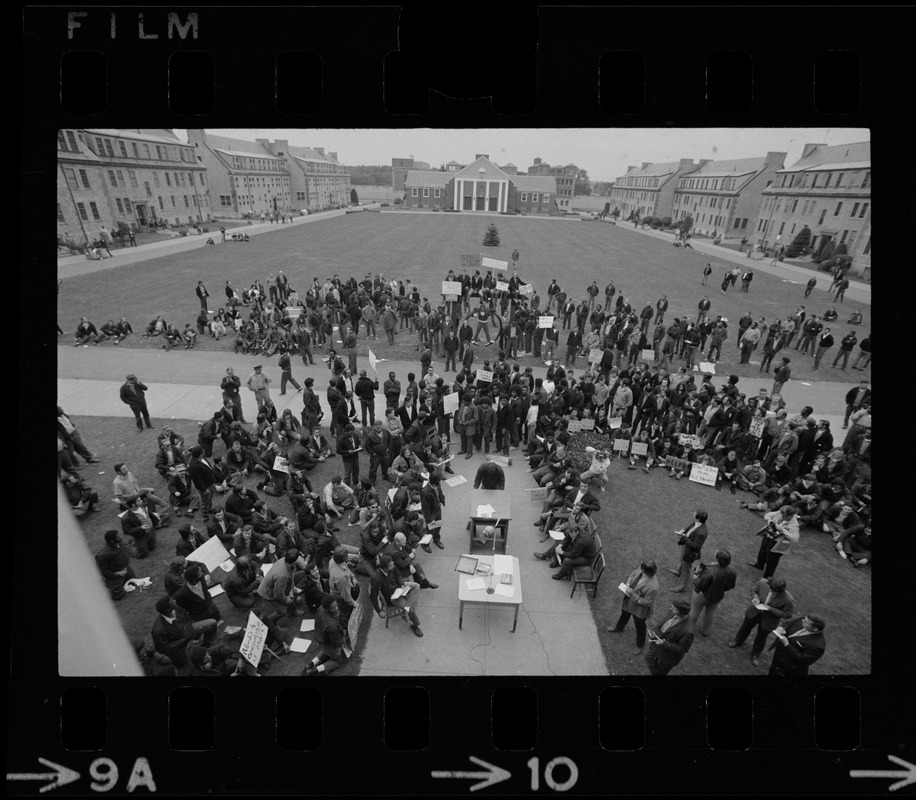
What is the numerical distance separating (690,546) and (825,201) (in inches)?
1748

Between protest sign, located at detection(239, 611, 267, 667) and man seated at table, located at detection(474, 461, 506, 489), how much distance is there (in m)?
4.78

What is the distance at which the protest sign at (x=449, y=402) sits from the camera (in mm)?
11757

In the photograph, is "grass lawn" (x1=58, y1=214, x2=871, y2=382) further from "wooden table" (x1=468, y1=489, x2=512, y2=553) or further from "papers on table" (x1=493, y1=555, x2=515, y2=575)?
"papers on table" (x1=493, y1=555, x2=515, y2=575)

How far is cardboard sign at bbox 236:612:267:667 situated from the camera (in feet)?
20.8

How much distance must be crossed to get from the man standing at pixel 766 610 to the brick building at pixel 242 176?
53.7 metres

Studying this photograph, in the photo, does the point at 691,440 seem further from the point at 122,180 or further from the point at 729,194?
the point at 729,194

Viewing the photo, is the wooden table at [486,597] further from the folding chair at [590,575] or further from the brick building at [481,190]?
the brick building at [481,190]

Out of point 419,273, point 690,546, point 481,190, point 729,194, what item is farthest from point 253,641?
point 481,190

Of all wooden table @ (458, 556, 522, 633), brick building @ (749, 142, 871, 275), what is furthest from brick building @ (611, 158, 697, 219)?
wooden table @ (458, 556, 522, 633)

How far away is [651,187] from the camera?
70.8 meters

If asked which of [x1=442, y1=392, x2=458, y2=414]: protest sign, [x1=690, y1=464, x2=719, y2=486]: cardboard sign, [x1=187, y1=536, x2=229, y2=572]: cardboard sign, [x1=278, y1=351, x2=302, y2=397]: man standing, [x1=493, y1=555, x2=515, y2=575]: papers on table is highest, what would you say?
[x1=278, y1=351, x2=302, y2=397]: man standing

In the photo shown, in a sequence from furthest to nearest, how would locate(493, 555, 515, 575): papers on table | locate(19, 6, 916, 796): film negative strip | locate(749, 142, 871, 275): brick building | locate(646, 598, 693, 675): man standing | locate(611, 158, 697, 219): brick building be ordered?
locate(611, 158, 697, 219): brick building → locate(749, 142, 871, 275): brick building → locate(493, 555, 515, 575): papers on table → locate(646, 598, 693, 675): man standing → locate(19, 6, 916, 796): film negative strip
